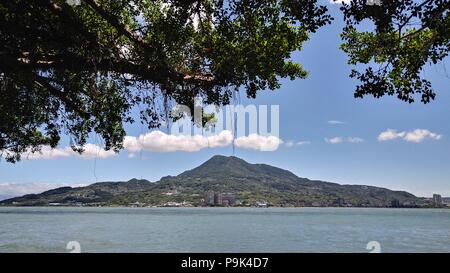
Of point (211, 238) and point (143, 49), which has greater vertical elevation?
point (143, 49)

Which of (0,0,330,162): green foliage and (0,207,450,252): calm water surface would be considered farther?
(0,207,450,252): calm water surface

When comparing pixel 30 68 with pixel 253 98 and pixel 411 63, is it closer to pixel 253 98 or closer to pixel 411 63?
pixel 253 98

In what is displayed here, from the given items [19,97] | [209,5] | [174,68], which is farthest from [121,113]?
[209,5]

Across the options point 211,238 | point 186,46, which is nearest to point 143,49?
point 186,46

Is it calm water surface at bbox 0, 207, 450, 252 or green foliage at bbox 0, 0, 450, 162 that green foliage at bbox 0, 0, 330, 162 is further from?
calm water surface at bbox 0, 207, 450, 252

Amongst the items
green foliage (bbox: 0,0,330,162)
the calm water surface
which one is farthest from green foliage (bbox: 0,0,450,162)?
the calm water surface

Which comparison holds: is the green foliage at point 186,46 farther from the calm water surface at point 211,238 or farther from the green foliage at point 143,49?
the calm water surface at point 211,238

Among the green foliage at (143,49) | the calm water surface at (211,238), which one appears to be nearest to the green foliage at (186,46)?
the green foliage at (143,49)

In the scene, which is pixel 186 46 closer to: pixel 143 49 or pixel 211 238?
pixel 143 49

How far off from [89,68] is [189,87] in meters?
3.34

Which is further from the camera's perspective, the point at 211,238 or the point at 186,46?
the point at 211,238

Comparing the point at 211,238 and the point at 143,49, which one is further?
the point at 211,238
